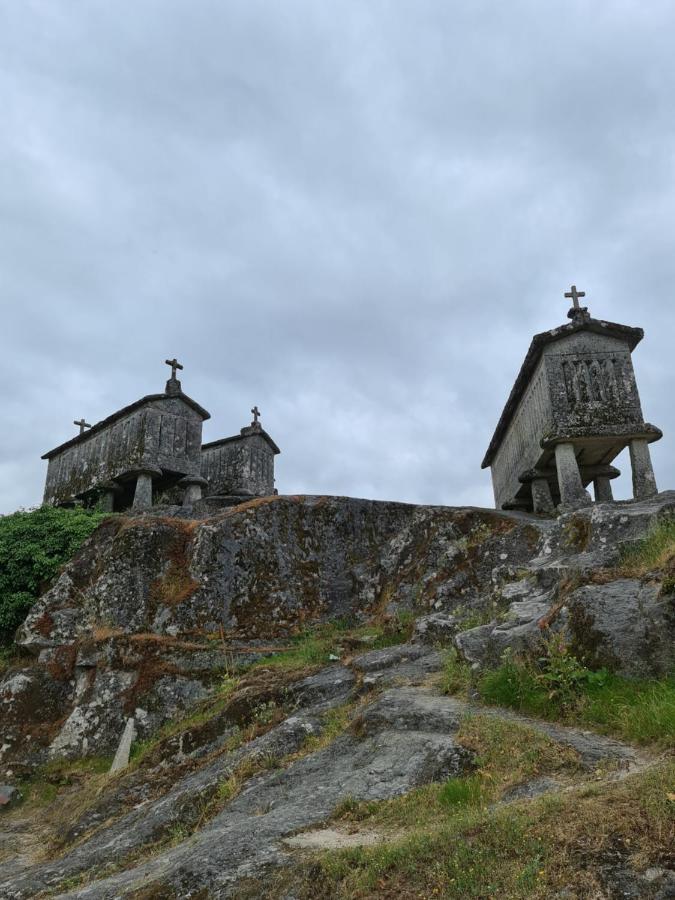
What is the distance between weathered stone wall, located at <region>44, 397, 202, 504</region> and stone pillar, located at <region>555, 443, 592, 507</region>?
1365 cm

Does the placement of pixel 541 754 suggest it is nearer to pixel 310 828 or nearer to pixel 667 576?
pixel 310 828

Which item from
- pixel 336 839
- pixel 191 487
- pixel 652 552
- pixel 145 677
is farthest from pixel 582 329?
pixel 336 839

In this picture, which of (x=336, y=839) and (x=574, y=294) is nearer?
(x=336, y=839)

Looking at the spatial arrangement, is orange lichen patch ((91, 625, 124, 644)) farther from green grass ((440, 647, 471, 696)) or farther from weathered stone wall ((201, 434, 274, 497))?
weathered stone wall ((201, 434, 274, 497))

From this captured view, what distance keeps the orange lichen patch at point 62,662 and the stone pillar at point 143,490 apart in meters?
10.9

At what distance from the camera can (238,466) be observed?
2805 cm

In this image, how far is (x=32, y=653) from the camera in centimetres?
1276

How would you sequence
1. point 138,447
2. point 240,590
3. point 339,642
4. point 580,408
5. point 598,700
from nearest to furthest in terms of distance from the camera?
point 598,700 < point 339,642 < point 240,590 < point 580,408 < point 138,447

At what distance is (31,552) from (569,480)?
13.3m

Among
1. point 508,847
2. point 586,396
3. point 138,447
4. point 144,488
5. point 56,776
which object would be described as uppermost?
point 138,447

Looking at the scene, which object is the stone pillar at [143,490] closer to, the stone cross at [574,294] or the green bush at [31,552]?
the green bush at [31,552]

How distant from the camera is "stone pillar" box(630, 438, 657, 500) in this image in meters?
17.1

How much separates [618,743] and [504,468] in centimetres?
1982

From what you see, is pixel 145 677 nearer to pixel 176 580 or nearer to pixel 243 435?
pixel 176 580
